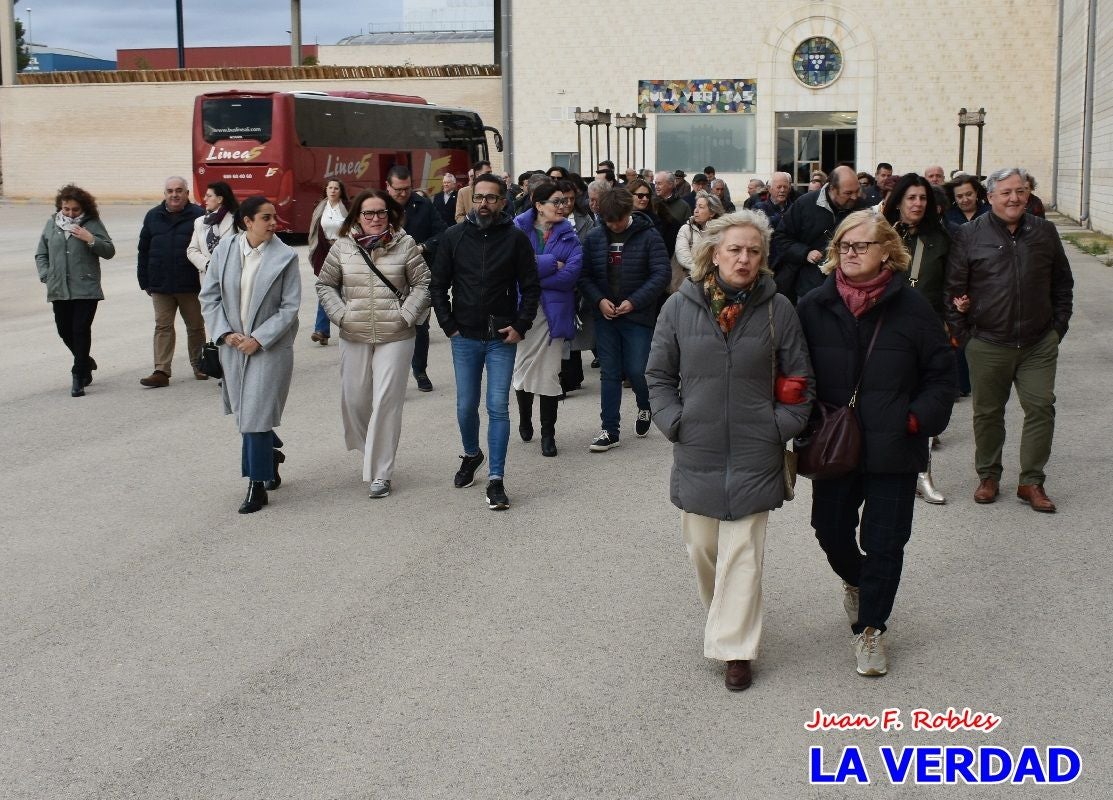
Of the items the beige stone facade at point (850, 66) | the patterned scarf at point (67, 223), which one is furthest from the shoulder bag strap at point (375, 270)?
the beige stone facade at point (850, 66)

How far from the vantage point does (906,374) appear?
5.17 m

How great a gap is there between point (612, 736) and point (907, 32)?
45.4 metres

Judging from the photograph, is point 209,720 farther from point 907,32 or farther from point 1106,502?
point 907,32

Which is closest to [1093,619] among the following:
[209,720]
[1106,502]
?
[1106,502]

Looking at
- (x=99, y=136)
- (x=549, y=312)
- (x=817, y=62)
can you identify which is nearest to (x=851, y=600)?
(x=549, y=312)

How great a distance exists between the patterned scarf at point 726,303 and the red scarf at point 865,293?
0.41m

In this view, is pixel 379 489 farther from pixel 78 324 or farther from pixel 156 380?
pixel 78 324

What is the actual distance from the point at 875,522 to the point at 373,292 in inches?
161

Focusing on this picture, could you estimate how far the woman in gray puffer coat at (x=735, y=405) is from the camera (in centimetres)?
509

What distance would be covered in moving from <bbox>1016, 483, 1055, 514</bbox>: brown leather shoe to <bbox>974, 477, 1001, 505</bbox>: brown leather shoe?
0.14m

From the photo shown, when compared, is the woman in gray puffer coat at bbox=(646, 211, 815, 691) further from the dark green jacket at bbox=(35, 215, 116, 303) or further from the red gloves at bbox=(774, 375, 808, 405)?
the dark green jacket at bbox=(35, 215, 116, 303)

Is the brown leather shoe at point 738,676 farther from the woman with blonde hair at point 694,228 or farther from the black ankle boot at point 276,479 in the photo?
the woman with blonde hair at point 694,228

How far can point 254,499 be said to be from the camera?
8086 millimetres

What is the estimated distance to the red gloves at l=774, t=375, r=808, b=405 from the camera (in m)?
5.09
